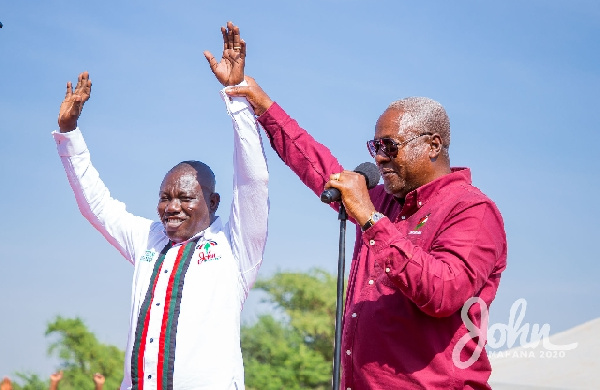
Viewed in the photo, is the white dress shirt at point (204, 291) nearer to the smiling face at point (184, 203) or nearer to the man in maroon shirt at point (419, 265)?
the smiling face at point (184, 203)

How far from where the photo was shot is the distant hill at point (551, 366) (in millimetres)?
7332

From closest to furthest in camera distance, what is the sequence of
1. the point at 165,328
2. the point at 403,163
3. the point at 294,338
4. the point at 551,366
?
the point at 403,163 < the point at 165,328 < the point at 551,366 < the point at 294,338

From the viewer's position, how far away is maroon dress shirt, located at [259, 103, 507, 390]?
10.5ft

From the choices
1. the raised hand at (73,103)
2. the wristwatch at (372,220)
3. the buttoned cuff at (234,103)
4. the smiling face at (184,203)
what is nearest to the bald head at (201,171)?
the smiling face at (184,203)

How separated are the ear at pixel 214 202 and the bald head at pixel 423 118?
1.27 metres

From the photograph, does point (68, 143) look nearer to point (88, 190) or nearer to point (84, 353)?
point (88, 190)

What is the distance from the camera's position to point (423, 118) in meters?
3.78

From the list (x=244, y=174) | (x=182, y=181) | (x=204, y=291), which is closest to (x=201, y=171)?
(x=182, y=181)

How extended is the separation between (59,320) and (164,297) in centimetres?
462

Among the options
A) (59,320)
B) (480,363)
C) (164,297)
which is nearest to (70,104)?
(164,297)

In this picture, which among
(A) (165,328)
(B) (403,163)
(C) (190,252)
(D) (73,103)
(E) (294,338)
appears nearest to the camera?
(B) (403,163)

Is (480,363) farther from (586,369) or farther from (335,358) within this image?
(586,369)

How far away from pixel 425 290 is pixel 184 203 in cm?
177

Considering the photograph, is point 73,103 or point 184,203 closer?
point 184,203
